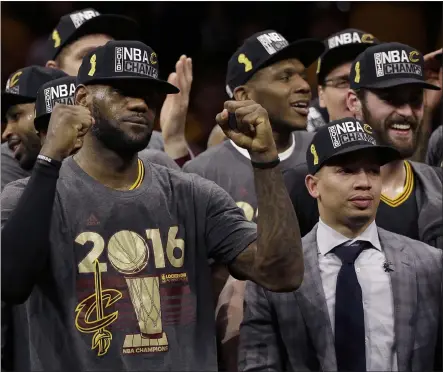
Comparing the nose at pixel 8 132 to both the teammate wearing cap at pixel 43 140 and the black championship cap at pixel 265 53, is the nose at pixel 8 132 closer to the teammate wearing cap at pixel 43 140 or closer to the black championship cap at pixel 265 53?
the teammate wearing cap at pixel 43 140

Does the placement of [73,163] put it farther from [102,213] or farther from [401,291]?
[401,291]

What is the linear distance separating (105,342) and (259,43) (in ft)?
5.12

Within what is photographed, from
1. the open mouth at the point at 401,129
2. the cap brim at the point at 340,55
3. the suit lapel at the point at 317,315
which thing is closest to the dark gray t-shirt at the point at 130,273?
the suit lapel at the point at 317,315

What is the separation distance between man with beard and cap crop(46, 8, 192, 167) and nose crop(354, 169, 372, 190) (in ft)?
3.00

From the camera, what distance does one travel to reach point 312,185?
3.28m

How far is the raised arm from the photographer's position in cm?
262

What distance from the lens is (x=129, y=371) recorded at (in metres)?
2.68

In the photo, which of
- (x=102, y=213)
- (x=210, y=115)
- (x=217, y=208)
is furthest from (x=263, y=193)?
(x=210, y=115)

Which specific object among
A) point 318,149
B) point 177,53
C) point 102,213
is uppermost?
point 177,53

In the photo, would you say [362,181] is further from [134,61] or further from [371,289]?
[134,61]

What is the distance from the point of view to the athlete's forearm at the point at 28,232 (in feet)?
8.16

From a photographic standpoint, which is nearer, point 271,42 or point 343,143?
point 343,143

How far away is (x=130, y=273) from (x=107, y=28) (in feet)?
5.07

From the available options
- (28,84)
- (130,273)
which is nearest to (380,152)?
(130,273)
